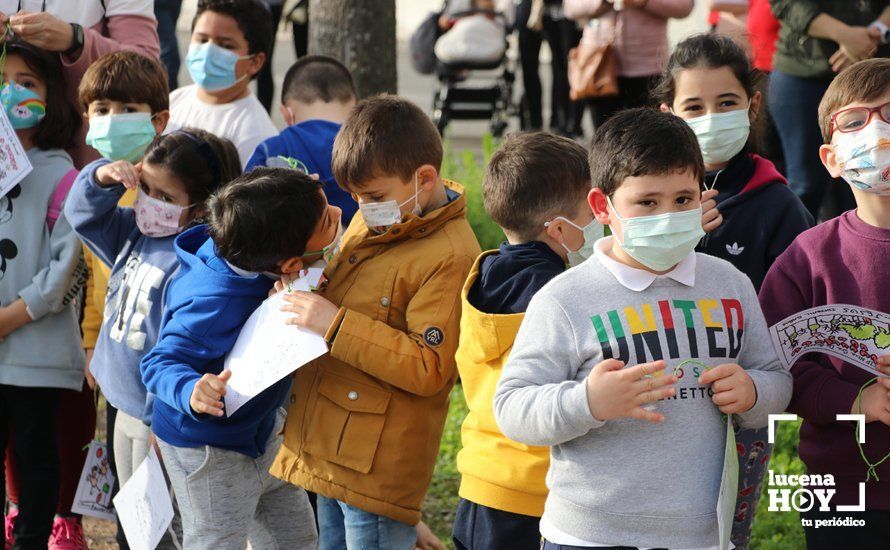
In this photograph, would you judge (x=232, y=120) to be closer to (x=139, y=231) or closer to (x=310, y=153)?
(x=310, y=153)

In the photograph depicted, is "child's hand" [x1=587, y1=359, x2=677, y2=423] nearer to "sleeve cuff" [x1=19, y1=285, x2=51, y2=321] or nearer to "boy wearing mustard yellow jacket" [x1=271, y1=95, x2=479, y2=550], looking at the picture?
"boy wearing mustard yellow jacket" [x1=271, y1=95, x2=479, y2=550]

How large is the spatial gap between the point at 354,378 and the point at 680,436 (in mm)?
1138

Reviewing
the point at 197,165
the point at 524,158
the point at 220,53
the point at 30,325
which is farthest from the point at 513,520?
the point at 220,53

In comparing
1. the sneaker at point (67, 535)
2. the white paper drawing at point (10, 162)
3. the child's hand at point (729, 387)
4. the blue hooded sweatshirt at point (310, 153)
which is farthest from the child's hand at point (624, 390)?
the sneaker at point (67, 535)

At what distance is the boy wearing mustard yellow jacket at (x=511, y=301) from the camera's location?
318cm

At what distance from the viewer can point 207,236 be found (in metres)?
3.82

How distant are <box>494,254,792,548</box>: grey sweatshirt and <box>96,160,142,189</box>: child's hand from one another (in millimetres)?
1669

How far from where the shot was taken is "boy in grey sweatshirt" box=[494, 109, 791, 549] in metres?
2.72

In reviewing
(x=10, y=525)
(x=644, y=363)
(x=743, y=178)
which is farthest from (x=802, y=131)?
(x=10, y=525)

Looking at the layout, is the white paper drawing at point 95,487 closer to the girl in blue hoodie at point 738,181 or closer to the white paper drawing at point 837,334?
the girl in blue hoodie at point 738,181

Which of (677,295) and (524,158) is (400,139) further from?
(677,295)

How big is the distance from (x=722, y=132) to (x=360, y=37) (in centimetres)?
357

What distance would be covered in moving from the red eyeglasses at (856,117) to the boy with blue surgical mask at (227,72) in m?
2.49

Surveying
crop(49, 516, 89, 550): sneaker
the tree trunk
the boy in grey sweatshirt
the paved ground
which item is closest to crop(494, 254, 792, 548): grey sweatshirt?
the boy in grey sweatshirt
